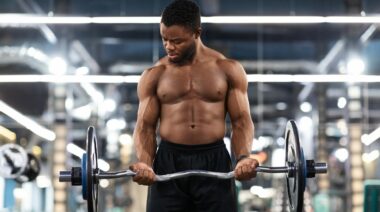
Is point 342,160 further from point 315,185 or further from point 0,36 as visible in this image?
point 0,36

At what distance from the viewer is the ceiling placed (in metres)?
8.50

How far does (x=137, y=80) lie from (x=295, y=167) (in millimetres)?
5855

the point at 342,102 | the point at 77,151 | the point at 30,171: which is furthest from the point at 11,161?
the point at 342,102

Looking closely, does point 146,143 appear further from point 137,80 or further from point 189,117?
point 137,80

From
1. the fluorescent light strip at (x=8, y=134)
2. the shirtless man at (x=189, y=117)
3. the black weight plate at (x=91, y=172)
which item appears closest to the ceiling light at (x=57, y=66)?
the fluorescent light strip at (x=8, y=134)

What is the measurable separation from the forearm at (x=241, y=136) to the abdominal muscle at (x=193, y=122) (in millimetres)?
62

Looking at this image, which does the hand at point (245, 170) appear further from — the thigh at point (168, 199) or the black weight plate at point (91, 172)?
the black weight plate at point (91, 172)

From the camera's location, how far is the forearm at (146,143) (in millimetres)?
2684

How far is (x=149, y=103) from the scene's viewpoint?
273cm

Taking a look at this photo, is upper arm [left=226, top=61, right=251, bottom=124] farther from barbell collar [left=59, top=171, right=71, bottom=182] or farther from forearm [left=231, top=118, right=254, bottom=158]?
barbell collar [left=59, top=171, right=71, bottom=182]

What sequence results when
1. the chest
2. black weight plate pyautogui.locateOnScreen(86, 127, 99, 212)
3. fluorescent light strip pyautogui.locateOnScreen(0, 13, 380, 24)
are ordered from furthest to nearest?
fluorescent light strip pyautogui.locateOnScreen(0, 13, 380, 24)
the chest
black weight plate pyautogui.locateOnScreen(86, 127, 99, 212)

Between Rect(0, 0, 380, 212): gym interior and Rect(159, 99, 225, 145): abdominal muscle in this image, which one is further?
Rect(0, 0, 380, 212): gym interior

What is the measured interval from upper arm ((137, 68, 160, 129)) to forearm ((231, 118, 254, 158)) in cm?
33

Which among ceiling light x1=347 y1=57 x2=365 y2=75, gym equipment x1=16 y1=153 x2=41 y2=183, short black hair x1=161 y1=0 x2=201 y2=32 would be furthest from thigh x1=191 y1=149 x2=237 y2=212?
ceiling light x1=347 y1=57 x2=365 y2=75
